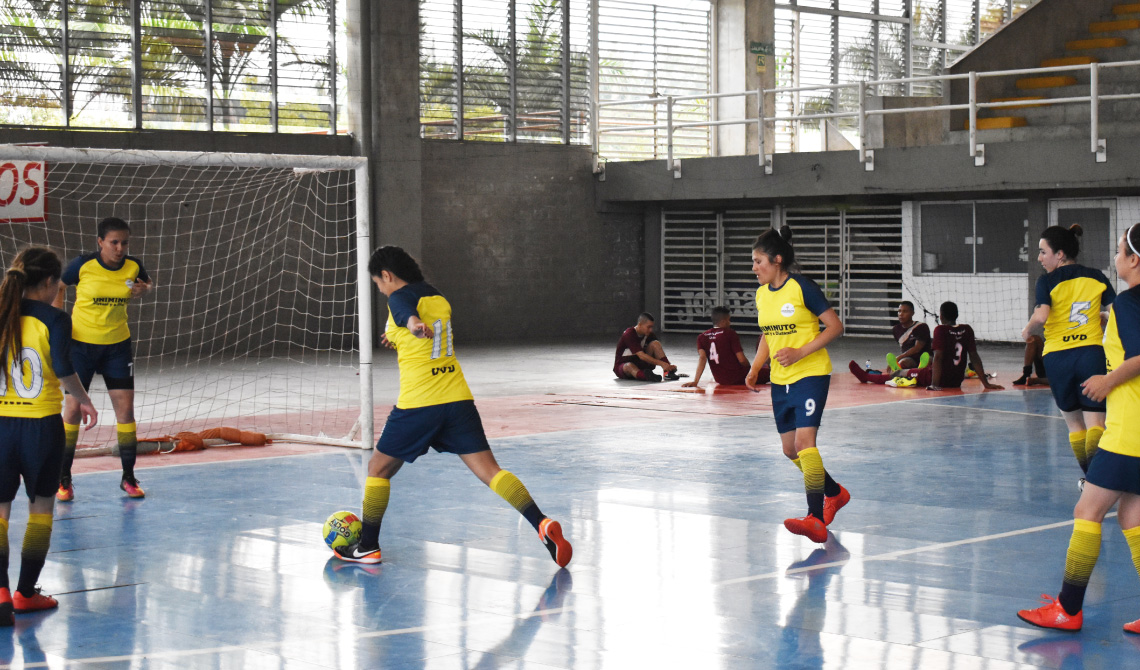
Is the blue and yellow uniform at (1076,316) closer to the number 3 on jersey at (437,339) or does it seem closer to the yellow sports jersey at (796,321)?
the yellow sports jersey at (796,321)

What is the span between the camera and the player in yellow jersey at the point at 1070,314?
8.28 meters

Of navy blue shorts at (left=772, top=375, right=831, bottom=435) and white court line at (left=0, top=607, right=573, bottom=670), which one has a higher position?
navy blue shorts at (left=772, top=375, right=831, bottom=435)

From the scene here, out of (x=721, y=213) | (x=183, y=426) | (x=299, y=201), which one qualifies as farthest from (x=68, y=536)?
(x=721, y=213)

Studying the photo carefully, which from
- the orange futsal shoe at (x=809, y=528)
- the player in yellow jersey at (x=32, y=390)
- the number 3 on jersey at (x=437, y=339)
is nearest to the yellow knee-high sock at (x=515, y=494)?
the number 3 on jersey at (x=437, y=339)

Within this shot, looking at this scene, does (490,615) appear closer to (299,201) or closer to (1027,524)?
(1027,524)

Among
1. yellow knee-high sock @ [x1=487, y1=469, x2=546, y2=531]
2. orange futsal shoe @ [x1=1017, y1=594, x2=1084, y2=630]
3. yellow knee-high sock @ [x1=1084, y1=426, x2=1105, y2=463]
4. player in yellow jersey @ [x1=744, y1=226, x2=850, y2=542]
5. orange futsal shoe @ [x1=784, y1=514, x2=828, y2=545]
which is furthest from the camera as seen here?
yellow knee-high sock @ [x1=1084, y1=426, x2=1105, y2=463]

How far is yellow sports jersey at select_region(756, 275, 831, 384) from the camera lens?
7.62 m

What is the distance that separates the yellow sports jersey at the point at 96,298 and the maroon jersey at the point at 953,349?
34.6 feet

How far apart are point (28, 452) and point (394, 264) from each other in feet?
6.74

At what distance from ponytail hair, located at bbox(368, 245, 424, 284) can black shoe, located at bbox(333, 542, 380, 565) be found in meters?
1.52

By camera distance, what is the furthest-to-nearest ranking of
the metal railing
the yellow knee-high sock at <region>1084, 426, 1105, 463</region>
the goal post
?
1. the metal railing
2. the goal post
3. the yellow knee-high sock at <region>1084, 426, 1105, 463</region>

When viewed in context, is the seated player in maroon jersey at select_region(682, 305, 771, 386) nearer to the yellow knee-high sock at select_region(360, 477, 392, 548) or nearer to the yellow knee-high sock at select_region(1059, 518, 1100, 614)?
the yellow knee-high sock at select_region(360, 477, 392, 548)

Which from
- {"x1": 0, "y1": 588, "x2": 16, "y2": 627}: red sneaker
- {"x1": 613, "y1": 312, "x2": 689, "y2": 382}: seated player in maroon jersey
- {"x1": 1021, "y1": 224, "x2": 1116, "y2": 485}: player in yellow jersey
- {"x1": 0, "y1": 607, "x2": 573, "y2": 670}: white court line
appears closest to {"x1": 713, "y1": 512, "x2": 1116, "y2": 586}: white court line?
{"x1": 1021, "y1": 224, "x2": 1116, "y2": 485}: player in yellow jersey

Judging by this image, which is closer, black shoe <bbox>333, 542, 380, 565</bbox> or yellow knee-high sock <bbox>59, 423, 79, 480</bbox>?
black shoe <bbox>333, 542, 380, 565</bbox>
